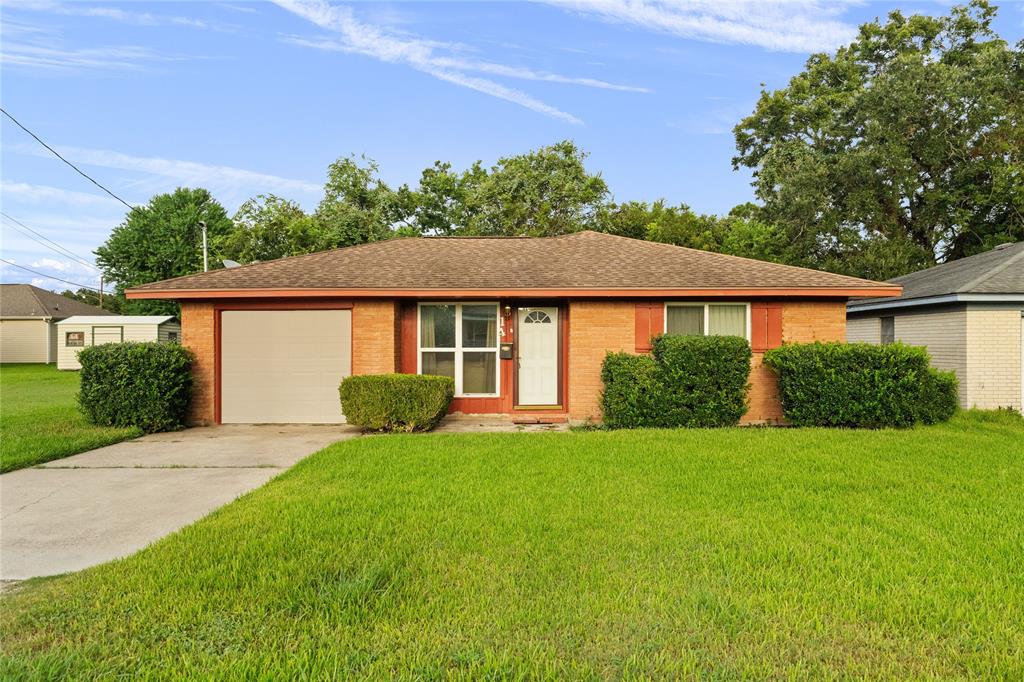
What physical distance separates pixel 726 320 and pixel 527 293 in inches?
150

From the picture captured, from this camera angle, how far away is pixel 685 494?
16.6ft

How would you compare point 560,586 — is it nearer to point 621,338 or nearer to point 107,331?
point 621,338

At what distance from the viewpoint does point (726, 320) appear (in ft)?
33.6

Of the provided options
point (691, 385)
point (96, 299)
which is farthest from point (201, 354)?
point (96, 299)

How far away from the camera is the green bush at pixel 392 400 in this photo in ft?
28.8

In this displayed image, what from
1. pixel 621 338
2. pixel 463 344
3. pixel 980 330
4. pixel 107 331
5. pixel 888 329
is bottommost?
pixel 463 344

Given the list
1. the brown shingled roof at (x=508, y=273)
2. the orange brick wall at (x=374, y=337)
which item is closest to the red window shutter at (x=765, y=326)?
the brown shingled roof at (x=508, y=273)

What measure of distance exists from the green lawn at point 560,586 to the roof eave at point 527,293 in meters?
4.68

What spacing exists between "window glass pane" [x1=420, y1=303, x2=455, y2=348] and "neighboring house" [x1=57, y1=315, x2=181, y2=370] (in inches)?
819

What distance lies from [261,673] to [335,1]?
38.0 feet

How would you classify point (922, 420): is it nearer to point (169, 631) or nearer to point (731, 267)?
point (731, 267)

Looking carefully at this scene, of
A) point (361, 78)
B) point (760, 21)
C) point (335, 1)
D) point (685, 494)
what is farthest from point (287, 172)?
point (685, 494)

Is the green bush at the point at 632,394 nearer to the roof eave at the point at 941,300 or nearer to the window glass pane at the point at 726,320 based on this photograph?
the window glass pane at the point at 726,320

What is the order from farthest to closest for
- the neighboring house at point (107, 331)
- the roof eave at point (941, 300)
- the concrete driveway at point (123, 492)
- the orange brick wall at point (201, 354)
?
1. the neighboring house at point (107, 331)
2. the roof eave at point (941, 300)
3. the orange brick wall at point (201, 354)
4. the concrete driveway at point (123, 492)
